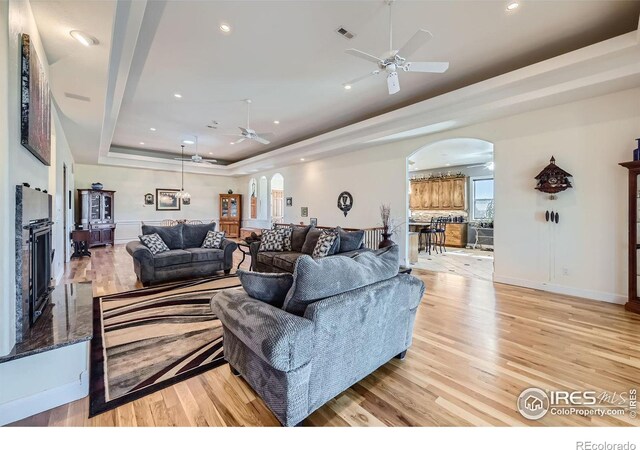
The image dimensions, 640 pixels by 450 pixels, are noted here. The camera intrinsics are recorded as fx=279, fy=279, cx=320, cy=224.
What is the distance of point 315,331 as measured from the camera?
1.55 meters

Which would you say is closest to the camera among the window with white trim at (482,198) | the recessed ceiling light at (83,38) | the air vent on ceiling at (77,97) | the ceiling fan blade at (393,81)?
the recessed ceiling light at (83,38)

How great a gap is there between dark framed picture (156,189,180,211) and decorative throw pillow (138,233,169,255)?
633 cm

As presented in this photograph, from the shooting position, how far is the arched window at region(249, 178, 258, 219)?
1156cm

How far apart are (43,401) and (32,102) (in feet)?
6.83

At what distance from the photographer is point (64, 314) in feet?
7.32

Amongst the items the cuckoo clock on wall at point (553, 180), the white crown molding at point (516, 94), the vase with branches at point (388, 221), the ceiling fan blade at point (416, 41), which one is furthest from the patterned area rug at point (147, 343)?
the cuckoo clock on wall at point (553, 180)

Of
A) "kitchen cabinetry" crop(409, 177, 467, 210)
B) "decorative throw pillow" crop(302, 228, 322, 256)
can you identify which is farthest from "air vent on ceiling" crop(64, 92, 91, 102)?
"kitchen cabinetry" crop(409, 177, 467, 210)

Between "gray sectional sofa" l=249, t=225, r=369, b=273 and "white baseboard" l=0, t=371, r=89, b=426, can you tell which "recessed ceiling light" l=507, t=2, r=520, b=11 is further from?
"white baseboard" l=0, t=371, r=89, b=426

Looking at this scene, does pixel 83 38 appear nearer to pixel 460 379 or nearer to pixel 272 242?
pixel 272 242

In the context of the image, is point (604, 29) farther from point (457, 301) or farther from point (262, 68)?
point (262, 68)

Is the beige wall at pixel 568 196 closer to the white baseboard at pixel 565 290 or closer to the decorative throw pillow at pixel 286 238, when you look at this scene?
the white baseboard at pixel 565 290

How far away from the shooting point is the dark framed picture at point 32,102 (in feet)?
6.22

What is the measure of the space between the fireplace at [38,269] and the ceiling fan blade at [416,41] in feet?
11.0
